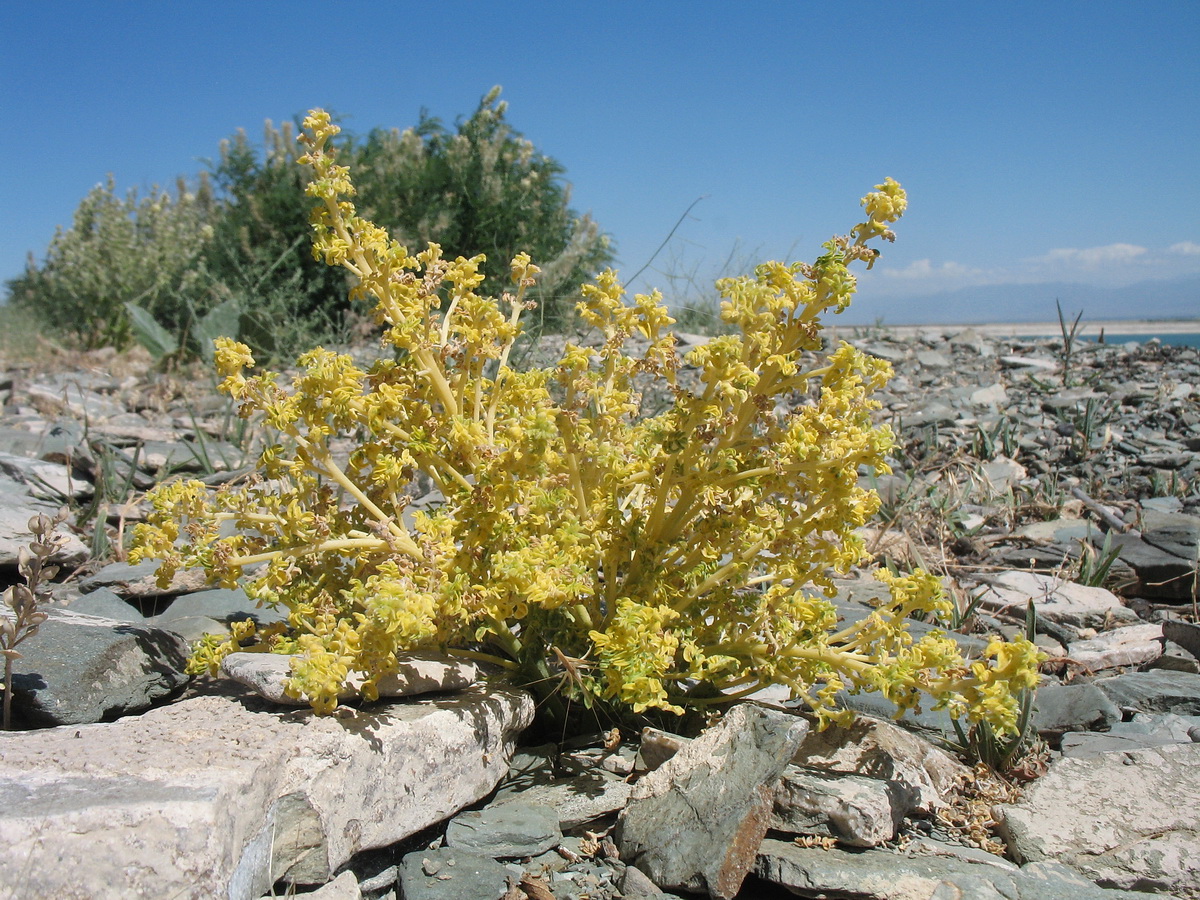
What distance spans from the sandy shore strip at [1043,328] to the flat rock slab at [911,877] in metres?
8.61

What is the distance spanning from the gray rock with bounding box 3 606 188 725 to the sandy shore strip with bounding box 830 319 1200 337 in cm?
940

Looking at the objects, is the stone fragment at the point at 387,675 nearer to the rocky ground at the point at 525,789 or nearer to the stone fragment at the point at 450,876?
the rocky ground at the point at 525,789

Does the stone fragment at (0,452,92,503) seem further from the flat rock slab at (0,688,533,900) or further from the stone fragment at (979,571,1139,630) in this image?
the stone fragment at (979,571,1139,630)

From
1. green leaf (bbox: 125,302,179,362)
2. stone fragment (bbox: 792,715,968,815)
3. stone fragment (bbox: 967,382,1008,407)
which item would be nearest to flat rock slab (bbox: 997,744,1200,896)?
stone fragment (bbox: 792,715,968,815)

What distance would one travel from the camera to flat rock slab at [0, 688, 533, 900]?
166 centimetres

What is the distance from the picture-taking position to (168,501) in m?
2.43

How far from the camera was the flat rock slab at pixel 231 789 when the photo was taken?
166cm

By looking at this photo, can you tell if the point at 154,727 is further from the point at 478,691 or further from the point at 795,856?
the point at 795,856

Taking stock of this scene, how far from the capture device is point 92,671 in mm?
2414

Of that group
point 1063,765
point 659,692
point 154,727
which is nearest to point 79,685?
point 154,727

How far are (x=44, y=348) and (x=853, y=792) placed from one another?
38.2ft

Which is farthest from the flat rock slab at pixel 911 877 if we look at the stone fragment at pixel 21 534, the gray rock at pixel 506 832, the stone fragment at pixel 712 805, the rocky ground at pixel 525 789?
the stone fragment at pixel 21 534

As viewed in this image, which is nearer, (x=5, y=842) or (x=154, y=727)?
(x=5, y=842)

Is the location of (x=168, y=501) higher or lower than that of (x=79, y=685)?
higher
